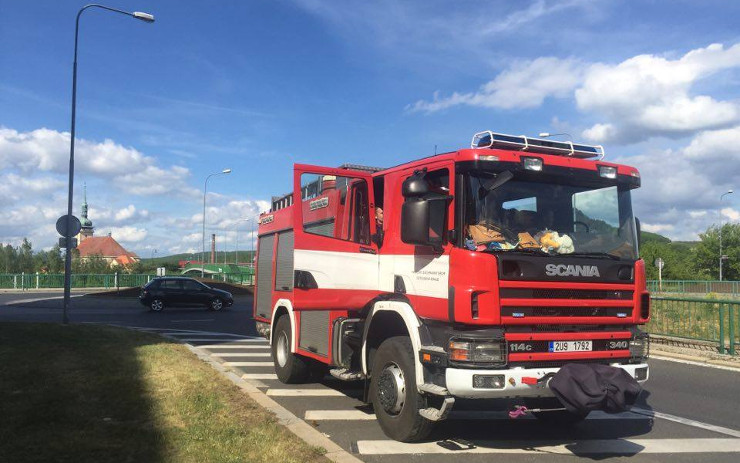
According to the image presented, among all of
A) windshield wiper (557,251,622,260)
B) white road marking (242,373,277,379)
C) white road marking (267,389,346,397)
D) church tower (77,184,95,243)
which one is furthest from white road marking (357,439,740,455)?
church tower (77,184,95,243)

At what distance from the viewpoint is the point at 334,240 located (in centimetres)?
723

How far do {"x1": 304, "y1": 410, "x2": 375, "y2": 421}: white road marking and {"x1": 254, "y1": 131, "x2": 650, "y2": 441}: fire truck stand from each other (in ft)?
1.64

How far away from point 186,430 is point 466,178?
354 cm

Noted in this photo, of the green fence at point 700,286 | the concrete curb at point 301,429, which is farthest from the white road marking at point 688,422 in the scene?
the green fence at point 700,286

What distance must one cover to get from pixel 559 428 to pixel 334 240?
3304 millimetres

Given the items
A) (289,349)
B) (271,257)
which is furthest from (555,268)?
(271,257)

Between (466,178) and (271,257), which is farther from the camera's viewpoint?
(271,257)

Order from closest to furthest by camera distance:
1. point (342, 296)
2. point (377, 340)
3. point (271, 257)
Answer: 1. point (377, 340)
2. point (342, 296)
3. point (271, 257)

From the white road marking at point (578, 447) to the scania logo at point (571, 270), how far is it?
67.3 inches

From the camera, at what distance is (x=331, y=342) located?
725cm

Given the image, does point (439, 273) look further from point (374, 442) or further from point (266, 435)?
point (266, 435)

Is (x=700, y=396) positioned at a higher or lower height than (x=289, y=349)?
lower

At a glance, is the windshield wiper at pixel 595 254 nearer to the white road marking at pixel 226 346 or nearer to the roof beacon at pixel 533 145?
the roof beacon at pixel 533 145

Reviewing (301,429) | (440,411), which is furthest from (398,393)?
(301,429)
